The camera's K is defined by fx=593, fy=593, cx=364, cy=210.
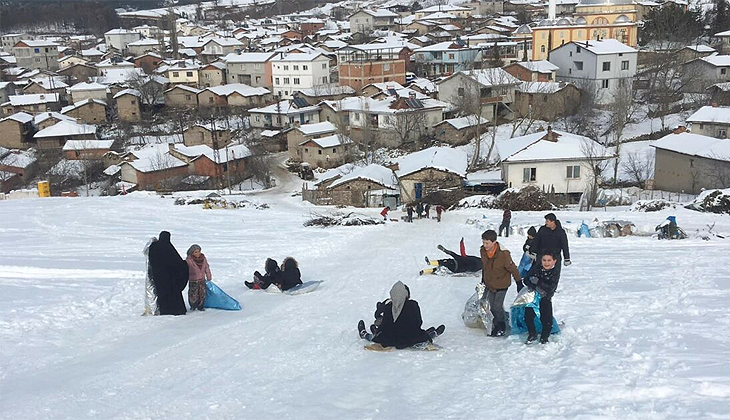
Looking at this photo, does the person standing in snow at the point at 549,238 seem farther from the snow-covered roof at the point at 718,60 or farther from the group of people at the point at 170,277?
the snow-covered roof at the point at 718,60

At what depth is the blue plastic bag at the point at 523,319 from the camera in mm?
7296

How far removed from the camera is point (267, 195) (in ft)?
114

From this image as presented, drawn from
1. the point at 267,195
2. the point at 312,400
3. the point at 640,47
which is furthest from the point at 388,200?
the point at 640,47

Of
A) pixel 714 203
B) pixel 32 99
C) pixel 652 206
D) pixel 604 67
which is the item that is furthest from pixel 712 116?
pixel 32 99

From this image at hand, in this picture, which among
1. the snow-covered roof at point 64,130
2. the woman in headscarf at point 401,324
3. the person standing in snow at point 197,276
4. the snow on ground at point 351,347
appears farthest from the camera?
the snow-covered roof at point 64,130

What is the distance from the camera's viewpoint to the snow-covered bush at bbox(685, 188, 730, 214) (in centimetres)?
1905

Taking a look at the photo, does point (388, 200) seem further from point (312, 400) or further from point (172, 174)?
point (312, 400)

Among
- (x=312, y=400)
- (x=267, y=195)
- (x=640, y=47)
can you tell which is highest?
(x=640, y=47)

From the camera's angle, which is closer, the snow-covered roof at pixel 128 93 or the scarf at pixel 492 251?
the scarf at pixel 492 251

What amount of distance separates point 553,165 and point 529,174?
3.88ft

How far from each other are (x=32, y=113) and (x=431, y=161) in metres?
45.9

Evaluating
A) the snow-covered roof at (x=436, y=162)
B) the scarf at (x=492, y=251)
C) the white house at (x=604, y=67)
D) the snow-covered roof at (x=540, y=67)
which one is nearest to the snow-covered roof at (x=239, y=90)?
the snow-covered roof at (x=540, y=67)

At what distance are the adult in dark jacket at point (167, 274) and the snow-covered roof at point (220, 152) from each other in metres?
32.4

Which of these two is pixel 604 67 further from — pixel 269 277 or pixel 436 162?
pixel 269 277
